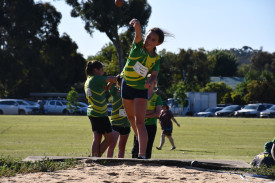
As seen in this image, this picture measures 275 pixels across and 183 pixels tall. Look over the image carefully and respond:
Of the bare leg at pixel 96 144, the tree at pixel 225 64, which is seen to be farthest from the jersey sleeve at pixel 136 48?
the tree at pixel 225 64

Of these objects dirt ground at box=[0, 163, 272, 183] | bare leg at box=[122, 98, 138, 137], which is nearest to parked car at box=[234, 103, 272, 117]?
bare leg at box=[122, 98, 138, 137]

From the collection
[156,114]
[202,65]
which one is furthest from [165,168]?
[202,65]

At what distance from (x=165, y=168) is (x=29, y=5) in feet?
208

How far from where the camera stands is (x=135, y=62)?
707 cm

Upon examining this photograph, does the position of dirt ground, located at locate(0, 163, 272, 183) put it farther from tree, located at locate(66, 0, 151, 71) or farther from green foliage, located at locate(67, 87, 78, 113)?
tree, located at locate(66, 0, 151, 71)

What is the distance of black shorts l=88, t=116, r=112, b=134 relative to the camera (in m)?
8.48

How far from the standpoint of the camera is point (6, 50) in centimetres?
6525

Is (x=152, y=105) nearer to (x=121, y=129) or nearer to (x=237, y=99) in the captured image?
(x=121, y=129)

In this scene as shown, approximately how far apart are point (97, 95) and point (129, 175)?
270 cm

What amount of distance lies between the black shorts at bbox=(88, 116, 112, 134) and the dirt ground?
180cm

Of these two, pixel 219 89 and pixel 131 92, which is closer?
pixel 131 92

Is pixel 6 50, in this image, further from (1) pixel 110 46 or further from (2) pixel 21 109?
(1) pixel 110 46

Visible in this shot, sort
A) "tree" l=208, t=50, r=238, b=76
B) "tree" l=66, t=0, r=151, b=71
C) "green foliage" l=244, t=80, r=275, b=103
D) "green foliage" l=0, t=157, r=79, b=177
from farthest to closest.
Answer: "tree" l=208, t=50, r=238, b=76 < "green foliage" l=244, t=80, r=275, b=103 < "tree" l=66, t=0, r=151, b=71 < "green foliage" l=0, t=157, r=79, b=177

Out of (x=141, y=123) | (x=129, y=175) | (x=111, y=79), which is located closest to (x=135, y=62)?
(x=141, y=123)
